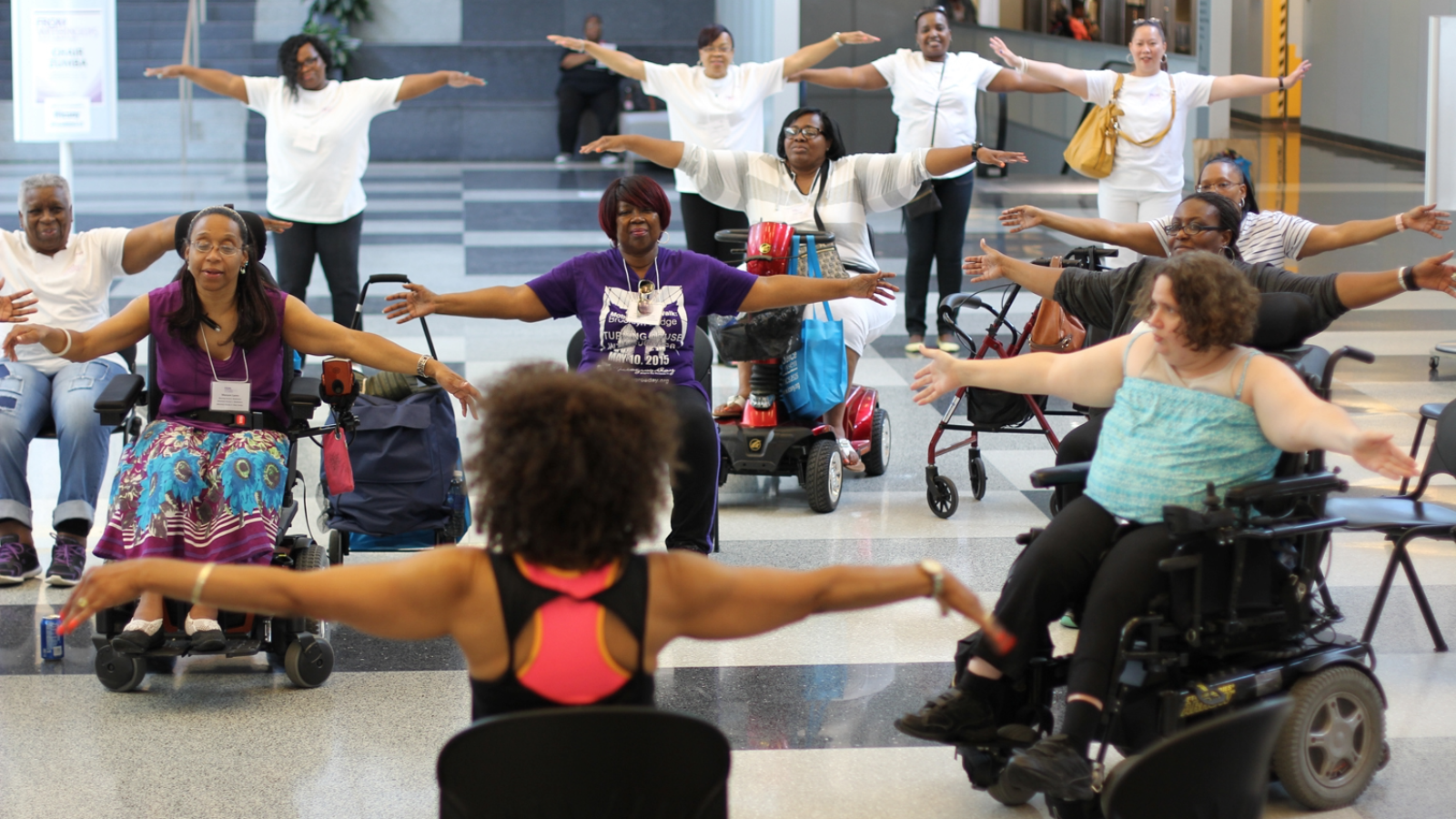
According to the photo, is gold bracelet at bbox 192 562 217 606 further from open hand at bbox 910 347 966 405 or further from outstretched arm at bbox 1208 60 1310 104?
outstretched arm at bbox 1208 60 1310 104

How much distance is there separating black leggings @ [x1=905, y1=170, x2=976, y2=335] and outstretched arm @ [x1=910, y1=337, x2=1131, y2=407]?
3.92 meters

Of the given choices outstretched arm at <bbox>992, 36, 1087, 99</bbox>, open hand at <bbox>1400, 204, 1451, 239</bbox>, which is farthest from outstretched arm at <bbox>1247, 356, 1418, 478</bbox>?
outstretched arm at <bbox>992, 36, 1087, 99</bbox>

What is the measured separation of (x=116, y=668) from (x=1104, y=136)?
4.44 metres

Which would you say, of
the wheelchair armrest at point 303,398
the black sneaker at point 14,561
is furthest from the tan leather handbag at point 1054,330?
the black sneaker at point 14,561

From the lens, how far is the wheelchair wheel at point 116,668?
3369 mm

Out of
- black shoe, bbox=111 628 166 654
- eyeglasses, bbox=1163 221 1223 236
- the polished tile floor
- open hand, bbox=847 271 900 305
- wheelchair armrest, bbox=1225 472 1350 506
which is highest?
eyeglasses, bbox=1163 221 1223 236

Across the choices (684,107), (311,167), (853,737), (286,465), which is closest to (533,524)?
(853,737)

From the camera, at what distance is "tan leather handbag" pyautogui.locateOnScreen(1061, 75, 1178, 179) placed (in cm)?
620

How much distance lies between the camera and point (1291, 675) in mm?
2748

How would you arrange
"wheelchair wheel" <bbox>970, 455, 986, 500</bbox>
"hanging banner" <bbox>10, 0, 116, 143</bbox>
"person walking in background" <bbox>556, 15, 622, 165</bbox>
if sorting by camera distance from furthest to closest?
1. "person walking in background" <bbox>556, 15, 622, 165</bbox>
2. "hanging banner" <bbox>10, 0, 116, 143</bbox>
3. "wheelchair wheel" <bbox>970, 455, 986, 500</bbox>

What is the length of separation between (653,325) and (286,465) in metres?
0.99

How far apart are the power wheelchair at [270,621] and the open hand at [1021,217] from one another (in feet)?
6.19

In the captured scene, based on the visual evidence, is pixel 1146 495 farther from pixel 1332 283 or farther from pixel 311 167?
pixel 311 167

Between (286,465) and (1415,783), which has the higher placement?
(286,465)
